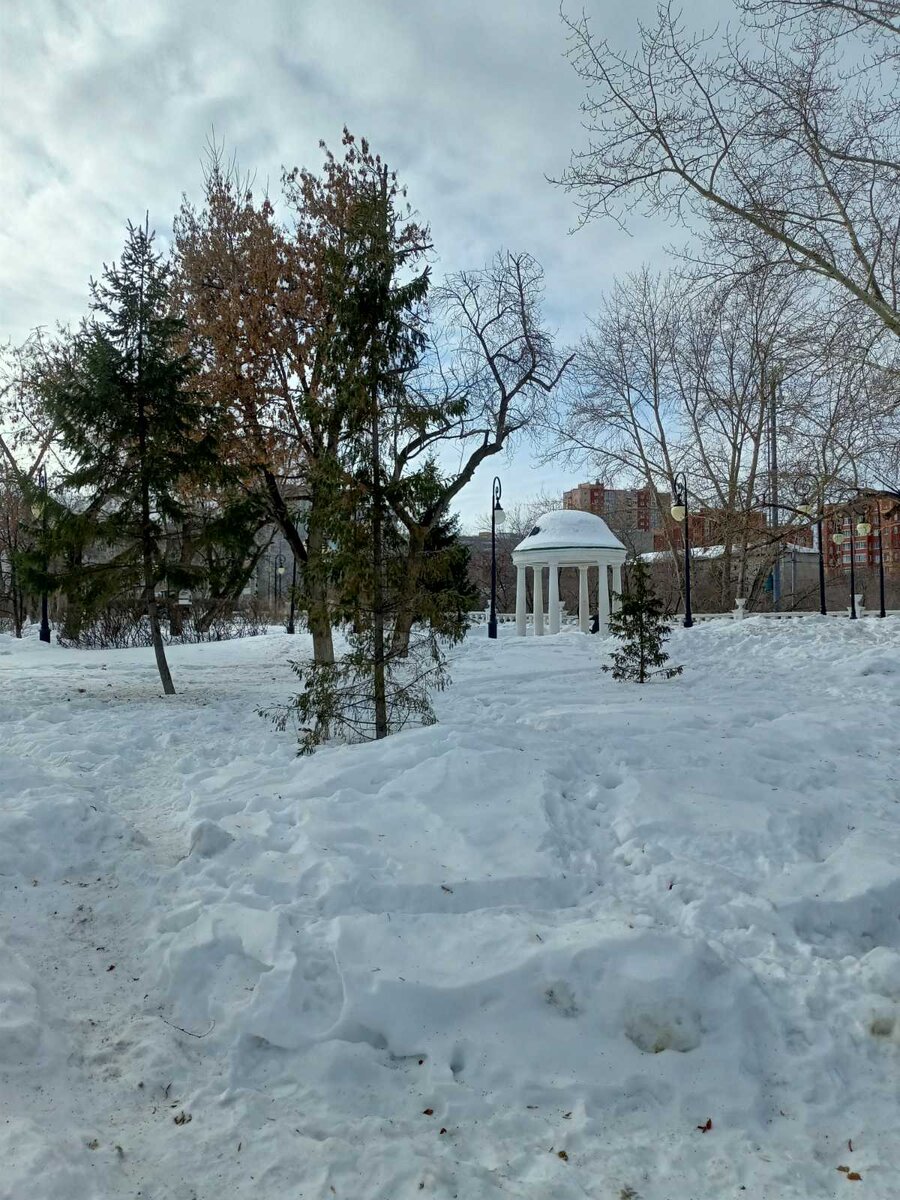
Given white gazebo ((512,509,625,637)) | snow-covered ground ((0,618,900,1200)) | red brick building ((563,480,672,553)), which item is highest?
red brick building ((563,480,672,553))

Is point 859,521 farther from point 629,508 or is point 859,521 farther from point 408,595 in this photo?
point 408,595

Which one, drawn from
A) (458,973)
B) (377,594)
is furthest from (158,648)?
(458,973)

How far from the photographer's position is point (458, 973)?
10.6ft

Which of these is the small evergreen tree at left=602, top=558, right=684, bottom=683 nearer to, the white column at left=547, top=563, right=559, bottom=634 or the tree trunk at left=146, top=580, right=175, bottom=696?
the tree trunk at left=146, top=580, right=175, bottom=696

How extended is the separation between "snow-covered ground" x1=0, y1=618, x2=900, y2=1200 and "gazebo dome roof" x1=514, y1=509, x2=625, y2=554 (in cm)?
1405

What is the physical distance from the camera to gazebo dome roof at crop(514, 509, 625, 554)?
2028 centimetres

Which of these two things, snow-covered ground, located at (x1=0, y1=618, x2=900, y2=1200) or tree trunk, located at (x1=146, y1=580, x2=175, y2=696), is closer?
snow-covered ground, located at (x1=0, y1=618, x2=900, y2=1200)

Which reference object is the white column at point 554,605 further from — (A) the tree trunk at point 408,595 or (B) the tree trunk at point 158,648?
(A) the tree trunk at point 408,595

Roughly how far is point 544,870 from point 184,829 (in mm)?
2472

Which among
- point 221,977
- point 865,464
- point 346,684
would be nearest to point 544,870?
point 221,977

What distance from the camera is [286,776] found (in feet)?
19.2

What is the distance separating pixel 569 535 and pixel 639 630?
1050cm

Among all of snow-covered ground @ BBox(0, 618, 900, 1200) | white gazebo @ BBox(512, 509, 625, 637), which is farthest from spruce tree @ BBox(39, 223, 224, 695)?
white gazebo @ BBox(512, 509, 625, 637)

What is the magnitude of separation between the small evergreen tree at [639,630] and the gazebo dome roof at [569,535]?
9388mm
